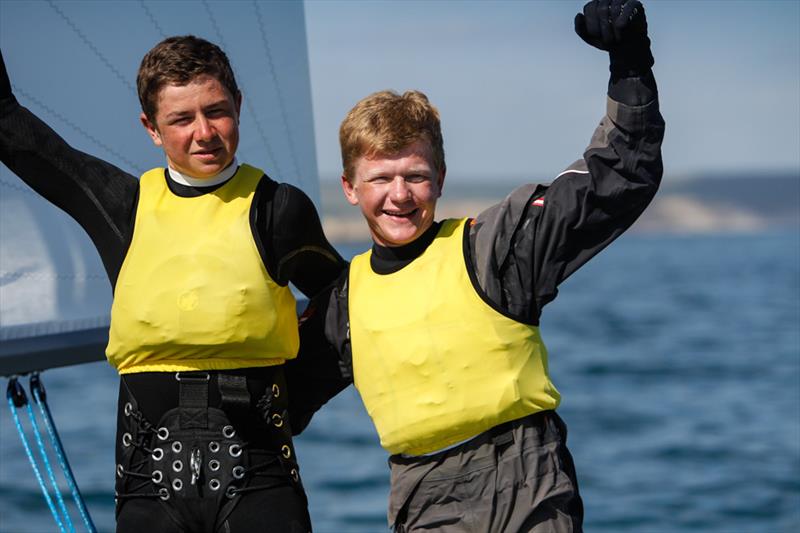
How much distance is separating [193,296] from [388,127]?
482mm

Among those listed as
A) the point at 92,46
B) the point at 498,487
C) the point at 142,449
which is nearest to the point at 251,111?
the point at 92,46

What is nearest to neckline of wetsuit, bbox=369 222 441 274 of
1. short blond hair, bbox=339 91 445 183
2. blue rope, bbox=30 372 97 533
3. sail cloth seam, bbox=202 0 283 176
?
short blond hair, bbox=339 91 445 183

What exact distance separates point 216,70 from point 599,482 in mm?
11750

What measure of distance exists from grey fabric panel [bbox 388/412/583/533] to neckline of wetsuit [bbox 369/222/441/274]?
1.19ft

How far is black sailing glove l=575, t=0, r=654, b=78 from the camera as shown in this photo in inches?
88.7

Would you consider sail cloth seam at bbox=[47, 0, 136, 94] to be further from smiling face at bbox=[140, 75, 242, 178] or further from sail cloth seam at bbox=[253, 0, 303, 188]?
smiling face at bbox=[140, 75, 242, 178]

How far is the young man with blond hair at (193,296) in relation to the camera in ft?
8.17

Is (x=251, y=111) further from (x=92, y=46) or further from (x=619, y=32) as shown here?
(x=619, y=32)

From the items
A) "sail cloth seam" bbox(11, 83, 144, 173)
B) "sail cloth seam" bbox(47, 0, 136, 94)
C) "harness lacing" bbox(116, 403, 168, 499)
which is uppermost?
"sail cloth seam" bbox(47, 0, 136, 94)

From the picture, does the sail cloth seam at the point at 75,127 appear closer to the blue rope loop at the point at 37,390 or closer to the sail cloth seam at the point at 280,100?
the sail cloth seam at the point at 280,100

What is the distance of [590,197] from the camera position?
7.72 ft

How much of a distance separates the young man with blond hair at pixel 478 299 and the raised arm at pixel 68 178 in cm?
46

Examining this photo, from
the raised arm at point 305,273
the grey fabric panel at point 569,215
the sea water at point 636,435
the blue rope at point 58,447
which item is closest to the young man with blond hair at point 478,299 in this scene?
the grey fabric panel at point 569,215

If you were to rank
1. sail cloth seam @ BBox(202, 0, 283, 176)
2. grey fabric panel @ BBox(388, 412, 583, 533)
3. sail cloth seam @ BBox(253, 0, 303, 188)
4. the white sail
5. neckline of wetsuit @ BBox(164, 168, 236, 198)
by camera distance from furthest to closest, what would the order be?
sail cloth seam @ BBox(253, 0, 303, 188)
sail cloth seam @ BBox(202, 0, 283, 176)
the white sail
neckline of wetsuit @ BBox(164, 168, 236, 198)
grey fabric panel @ BBox(388, 412, 583, 533)
